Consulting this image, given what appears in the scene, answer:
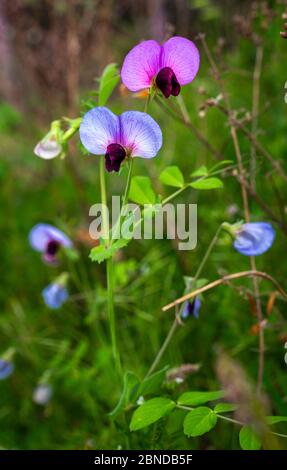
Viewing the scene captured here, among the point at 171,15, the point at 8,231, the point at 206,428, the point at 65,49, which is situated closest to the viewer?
the point at 206,428

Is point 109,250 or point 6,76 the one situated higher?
point 6,76

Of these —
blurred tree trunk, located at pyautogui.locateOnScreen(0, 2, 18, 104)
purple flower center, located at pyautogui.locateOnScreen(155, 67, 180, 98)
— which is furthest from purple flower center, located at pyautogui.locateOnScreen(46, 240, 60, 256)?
blurred tree trunk, located at pyautogui.locateOnScreen(0, 2, 18, 104)

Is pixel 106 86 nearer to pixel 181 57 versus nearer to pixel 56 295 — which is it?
pixel 181 57

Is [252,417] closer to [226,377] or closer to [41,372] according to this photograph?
[226,377]

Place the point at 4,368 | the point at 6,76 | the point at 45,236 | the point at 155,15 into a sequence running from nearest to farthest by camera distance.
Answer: the point at 45,236 → the point at 4,368 → the point at 155,15 → the point at 6,76

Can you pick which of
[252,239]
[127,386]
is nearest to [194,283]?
[252,239]
